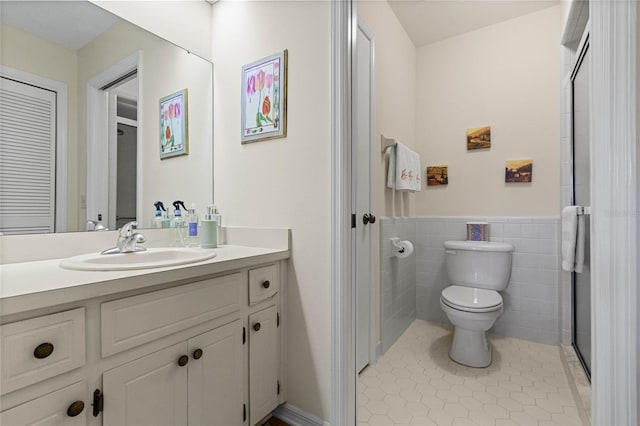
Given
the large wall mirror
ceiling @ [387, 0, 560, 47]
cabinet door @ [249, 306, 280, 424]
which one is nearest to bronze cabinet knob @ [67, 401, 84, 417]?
cabinet door @ [249, 306, 280, 424]

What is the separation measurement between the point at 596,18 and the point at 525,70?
1.75 meters

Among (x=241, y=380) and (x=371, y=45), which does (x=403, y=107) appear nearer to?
(x=371, y=45)

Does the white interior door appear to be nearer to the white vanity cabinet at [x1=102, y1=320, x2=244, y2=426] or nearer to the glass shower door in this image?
the white vanity cabinet at [x1=102, y1=320, x2=244, y2=426]

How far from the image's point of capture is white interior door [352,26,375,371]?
1862 millimetres

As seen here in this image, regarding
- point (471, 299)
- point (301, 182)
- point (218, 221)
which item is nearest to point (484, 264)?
point (471, 299)

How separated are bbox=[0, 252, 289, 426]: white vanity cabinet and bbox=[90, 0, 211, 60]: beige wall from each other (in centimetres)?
131

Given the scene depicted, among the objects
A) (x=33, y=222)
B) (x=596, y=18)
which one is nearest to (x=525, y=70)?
(x=596, y=18)

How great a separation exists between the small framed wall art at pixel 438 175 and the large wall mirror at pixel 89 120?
1931 mm

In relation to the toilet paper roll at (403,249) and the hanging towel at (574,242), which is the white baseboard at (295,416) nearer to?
the toilet paper roll at (403,249)

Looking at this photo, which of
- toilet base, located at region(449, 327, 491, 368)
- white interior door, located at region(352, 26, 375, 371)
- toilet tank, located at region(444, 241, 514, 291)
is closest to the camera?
white interior door, located at region(352, 26, 375, 371)

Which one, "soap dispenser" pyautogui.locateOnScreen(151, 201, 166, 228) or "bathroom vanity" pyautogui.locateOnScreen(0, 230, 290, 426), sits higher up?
"soap dispenser" pyautogui.locateOnScreen(151, 201, 166, 228)

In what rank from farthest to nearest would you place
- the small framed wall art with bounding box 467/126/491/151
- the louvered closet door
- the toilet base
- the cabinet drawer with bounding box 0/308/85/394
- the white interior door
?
the small framed wall art with bounding box 467/126/491/151, the toilet base, the white interior door, the louvered closet door, the cabinet drawer with bounding box 0/308/85/394

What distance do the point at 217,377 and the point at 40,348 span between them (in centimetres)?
58

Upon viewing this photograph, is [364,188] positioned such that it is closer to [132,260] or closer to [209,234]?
[209,234]
